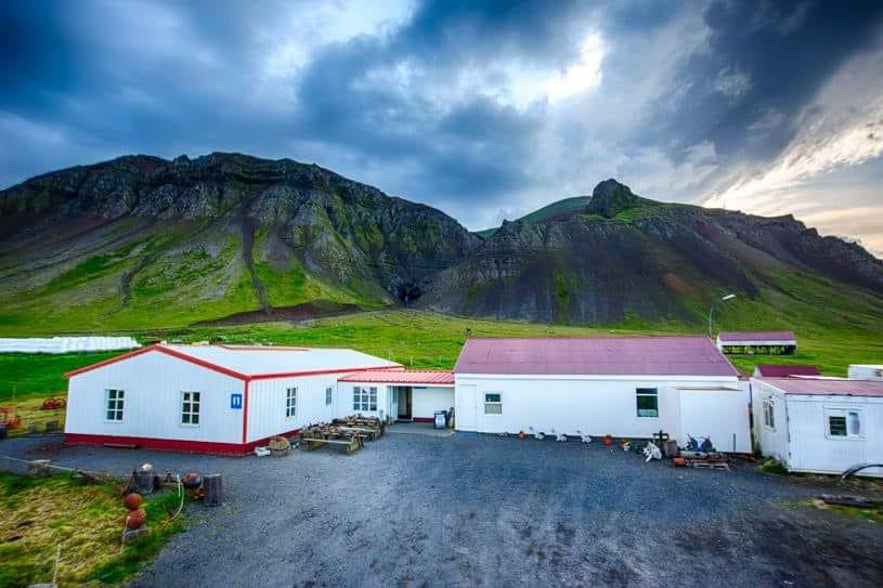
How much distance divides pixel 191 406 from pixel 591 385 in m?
18.3

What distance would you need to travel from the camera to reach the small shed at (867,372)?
65.9ft

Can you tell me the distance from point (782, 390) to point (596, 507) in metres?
8.69

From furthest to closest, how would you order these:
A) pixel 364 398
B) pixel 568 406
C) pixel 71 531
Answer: pixel 364 398 < pixel 568 406 < pixel 71 531

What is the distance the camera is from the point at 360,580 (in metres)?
8.38

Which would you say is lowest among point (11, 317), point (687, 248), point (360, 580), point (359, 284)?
point (360, 580)

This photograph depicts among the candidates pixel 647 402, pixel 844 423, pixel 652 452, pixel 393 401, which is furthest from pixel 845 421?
pixel 393 401

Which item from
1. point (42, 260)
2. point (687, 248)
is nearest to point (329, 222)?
point (42, 260)

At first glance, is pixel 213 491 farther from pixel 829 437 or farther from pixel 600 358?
pixel 829 437

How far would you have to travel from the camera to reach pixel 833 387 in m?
16.0

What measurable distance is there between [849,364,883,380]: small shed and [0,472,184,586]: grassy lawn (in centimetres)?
2709

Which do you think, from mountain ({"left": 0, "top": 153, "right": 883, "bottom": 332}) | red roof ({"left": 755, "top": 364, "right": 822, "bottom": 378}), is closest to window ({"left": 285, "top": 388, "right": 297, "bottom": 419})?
red roof ({"left": 755, "top": 364, "right": 822, "bottom": 378})

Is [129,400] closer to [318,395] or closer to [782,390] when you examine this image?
[318,395]

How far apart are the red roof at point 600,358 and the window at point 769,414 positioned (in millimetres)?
3626

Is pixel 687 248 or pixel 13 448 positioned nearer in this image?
pixel 13 448
